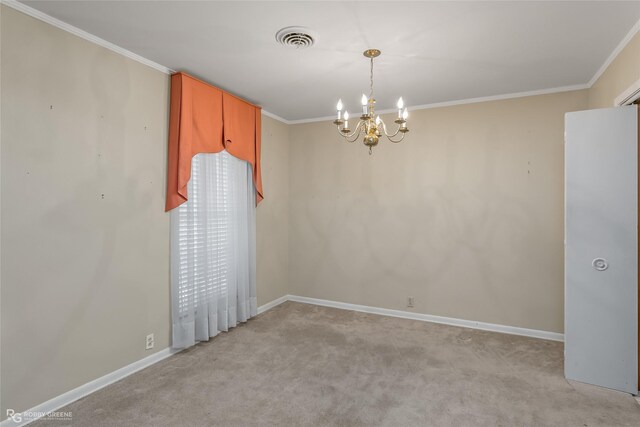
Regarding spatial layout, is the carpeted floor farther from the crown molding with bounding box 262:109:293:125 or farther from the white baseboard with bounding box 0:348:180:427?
the crown molding with bounding box 262:109:293:125

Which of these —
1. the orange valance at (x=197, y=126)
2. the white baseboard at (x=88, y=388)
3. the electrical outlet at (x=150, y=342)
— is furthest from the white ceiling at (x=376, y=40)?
the white baseboard at (x=88, y=388)

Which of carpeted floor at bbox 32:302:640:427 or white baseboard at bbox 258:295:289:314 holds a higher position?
white baseboard at bbox 258:295:289:314

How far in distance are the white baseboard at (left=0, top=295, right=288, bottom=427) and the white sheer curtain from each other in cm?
20

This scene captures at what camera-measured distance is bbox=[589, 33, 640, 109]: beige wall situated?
7.89 ft

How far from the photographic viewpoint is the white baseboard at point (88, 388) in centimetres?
216

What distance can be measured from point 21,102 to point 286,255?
11.4 ft

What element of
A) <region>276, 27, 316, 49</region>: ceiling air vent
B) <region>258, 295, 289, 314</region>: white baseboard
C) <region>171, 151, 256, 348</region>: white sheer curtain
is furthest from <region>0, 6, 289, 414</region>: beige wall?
<region>258, 295, 289, 314</region>: white baseboard

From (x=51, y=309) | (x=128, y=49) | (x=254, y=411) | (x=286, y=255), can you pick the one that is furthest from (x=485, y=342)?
(x=128, y=49)

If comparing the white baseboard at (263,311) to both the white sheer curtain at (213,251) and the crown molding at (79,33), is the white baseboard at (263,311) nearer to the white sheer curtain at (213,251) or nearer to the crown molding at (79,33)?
the white sheer curtain at (213,251)

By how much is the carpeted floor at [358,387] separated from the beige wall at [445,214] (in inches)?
23.1

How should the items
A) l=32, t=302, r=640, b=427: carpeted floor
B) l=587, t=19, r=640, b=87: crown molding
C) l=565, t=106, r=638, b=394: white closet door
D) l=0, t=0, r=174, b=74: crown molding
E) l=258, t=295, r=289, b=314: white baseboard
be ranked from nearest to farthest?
l=0, t=0, r=174, b=74: crown molding → l=32, t=302, r=640, b=427: carpeted floor → l=587, t=19, r=640, b=87: crown molding → l=565, t=106, r=638, b=394: white closet door → l=258, t=295, r=289, b=314: white baseboard

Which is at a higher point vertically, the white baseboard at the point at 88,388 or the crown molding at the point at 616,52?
the crown molding at the point at 616,52

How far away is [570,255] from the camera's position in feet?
8.93

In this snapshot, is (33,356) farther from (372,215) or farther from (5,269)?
(372,215)
